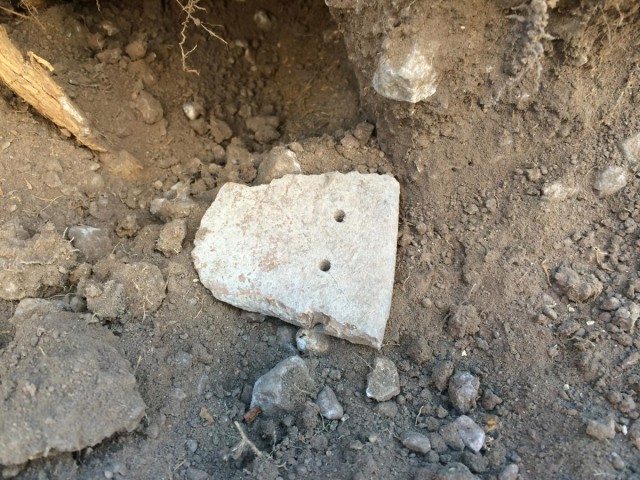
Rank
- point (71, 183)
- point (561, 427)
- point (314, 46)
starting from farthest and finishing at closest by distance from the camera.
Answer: point (314, 46), point (71, 183), point (561, 427)

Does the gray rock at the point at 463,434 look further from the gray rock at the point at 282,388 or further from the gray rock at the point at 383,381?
the gray rock at the point at 282,388

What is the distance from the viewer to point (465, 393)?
84.3 inches

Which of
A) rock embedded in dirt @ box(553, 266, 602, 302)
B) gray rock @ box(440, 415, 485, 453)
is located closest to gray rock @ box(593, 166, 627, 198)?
rock embedded in dirt @ box(553, 266, 602, 302)

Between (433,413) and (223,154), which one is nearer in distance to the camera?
(433,413)

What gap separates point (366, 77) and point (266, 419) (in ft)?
4.99

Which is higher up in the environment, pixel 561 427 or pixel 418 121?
pixel 418 121

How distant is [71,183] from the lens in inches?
106

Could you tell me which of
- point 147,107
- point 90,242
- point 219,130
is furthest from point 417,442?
point 147,107

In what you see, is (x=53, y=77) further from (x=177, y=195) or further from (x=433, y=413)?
(x=433, y=413)

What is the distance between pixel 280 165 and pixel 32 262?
3.75ft

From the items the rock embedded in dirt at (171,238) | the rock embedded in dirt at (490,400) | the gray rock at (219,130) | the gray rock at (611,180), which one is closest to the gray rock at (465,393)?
the rock embedded in dirt at (490,400)

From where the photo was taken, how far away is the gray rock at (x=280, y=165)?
2.65 metres

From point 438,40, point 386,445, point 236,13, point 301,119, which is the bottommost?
point 386,445

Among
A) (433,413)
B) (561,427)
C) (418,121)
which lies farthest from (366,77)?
(561,427)
